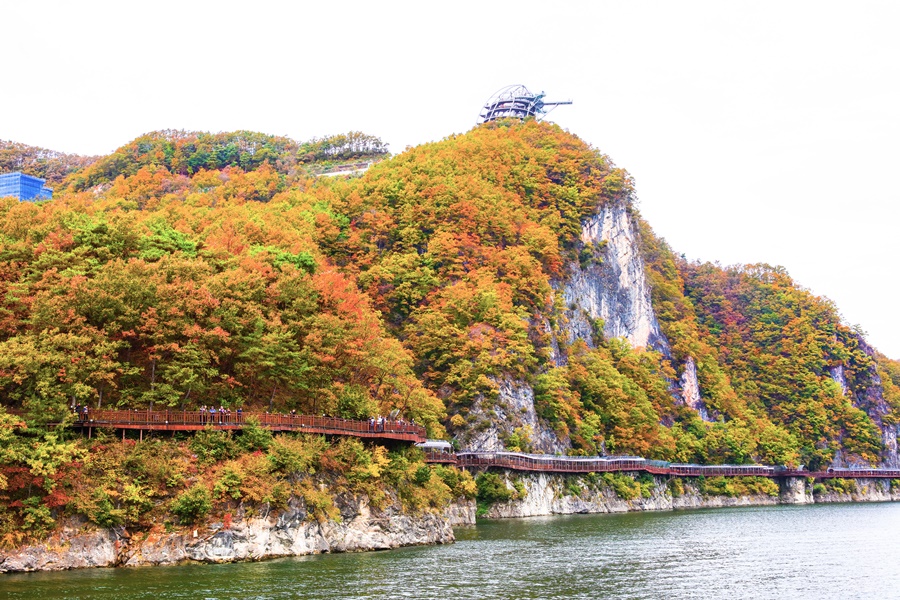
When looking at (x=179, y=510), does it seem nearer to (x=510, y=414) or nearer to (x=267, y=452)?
(x=267, y=452)

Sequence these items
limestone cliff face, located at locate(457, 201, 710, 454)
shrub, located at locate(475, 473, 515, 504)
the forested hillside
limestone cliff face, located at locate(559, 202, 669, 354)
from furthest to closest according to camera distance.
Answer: limestone cliff face, located at locate(559, 202, 669, 354)
limestone cliff face, located at locate(457, 201, 710, 454)
shrub, located at locate(475, 473, 515, 504)
the forested hillside

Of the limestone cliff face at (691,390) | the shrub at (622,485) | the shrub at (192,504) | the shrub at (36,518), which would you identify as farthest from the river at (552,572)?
the limestone cliff face at (691,390)

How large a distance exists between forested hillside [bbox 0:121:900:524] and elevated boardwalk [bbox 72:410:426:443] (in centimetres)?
184

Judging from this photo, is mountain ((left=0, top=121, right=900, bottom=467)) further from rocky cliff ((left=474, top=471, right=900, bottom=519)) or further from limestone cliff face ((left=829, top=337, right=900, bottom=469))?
rocky cliff ((left=474, top=471, right=900, bottom=519))

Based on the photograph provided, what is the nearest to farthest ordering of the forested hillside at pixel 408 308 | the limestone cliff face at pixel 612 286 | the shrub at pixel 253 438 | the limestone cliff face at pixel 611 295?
the shrub at pixel 253 438
the forested hillside at pixel 408 308
the limestone cliff face at pixel 611 295
the limestone cliff face at pixel 612 286

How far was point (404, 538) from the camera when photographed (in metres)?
58.3

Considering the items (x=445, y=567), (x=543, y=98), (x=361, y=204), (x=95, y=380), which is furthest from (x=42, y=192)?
(x=445, y=567)

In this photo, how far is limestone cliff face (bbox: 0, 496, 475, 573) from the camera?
43688 millimetres

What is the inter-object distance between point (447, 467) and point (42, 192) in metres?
105

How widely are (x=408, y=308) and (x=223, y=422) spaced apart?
5450 cm

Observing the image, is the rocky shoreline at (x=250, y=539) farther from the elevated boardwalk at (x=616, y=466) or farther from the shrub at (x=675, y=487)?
the shrub at (x=675, y=487)

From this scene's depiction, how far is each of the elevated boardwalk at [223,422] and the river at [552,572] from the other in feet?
26.7

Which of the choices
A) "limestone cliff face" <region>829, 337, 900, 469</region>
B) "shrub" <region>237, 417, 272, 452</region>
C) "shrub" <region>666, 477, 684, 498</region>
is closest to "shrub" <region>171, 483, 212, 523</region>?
"shrub" <region>237, 417, 272, 452</region>

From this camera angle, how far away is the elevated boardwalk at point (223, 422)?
1944 inches
